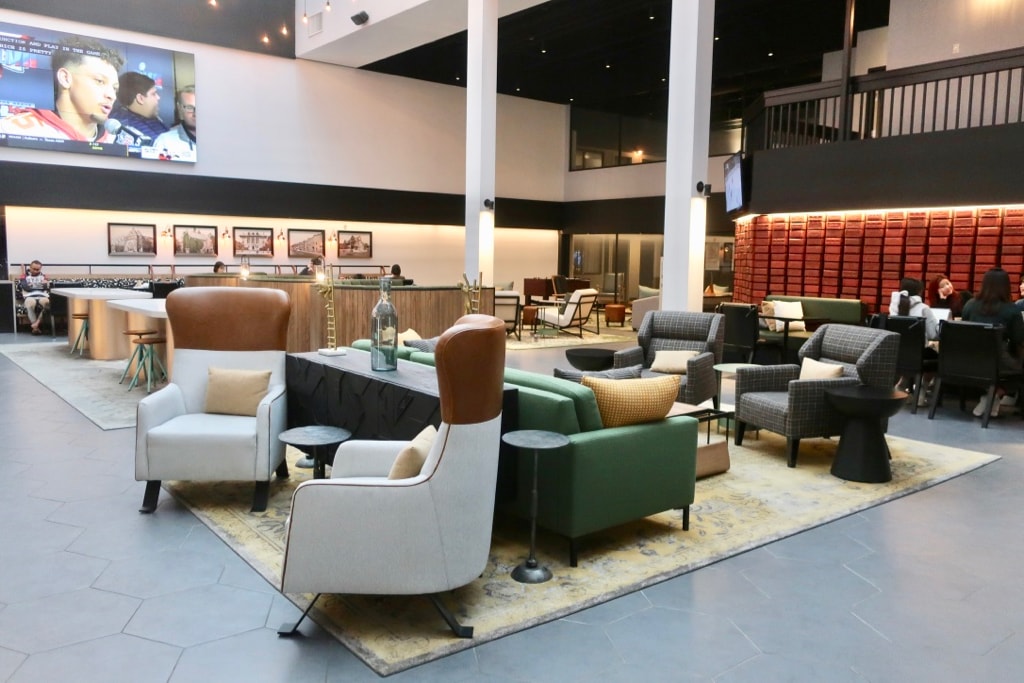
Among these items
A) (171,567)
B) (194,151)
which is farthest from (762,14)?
(171,567)

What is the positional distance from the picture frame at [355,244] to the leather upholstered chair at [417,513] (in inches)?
588

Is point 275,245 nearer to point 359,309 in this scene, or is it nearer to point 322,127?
point 322,127

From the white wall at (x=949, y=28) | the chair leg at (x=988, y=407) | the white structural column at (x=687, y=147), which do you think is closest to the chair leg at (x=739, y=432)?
the chair leg at (x=988, y=407)

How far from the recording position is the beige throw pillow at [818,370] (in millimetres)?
5539

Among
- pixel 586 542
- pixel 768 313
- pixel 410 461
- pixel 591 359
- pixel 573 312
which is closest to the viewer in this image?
pixel 410 461

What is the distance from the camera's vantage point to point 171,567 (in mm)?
3432

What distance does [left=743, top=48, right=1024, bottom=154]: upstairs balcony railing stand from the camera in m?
9.28

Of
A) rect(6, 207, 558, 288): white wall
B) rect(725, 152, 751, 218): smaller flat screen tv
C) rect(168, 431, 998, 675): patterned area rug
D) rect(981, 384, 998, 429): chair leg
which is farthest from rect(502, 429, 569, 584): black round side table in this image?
rect(725, 152, 751, 218): smaller flat screen tv

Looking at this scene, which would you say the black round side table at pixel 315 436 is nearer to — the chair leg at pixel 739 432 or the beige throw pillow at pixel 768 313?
the chair leg at pixel 739 432

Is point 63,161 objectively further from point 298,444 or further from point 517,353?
point 298,444

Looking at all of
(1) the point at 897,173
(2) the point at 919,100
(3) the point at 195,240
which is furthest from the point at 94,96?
(2) the point at 919,100

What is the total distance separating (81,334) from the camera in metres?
10.4

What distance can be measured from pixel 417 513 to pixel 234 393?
89.8 inches

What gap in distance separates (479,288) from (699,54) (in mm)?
3902
